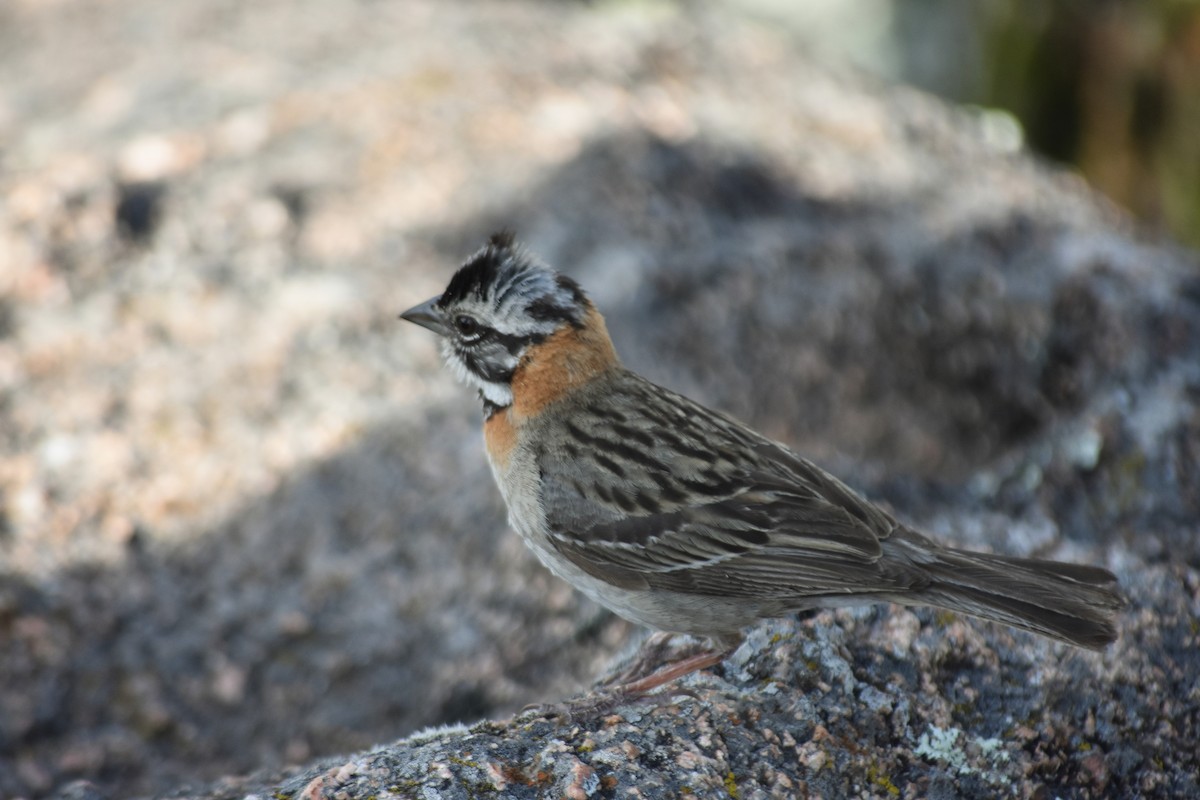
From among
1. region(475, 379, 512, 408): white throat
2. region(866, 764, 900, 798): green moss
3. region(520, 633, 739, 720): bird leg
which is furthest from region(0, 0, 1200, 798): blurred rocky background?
region(475, 379, 512, 408): white throat

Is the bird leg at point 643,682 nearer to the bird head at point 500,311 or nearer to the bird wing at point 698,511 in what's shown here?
the bird wing at point 698,511

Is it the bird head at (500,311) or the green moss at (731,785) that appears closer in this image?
the green moss at (731,785)

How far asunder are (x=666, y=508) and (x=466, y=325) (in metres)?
1.18

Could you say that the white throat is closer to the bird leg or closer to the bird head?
the bird head

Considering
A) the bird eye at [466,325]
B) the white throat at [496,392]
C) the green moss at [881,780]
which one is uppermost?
the bird eye at [466,325]

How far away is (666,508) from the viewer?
4.35 m

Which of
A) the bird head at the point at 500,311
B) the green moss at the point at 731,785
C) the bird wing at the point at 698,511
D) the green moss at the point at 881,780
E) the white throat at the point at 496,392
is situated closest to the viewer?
the green moss at the point at 731,785

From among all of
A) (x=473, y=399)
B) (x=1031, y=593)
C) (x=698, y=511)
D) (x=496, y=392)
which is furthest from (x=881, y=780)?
(x=473, y=399)

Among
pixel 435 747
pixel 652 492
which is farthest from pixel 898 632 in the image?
pixel 435 747

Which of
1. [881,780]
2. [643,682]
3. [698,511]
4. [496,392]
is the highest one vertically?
[496,392]

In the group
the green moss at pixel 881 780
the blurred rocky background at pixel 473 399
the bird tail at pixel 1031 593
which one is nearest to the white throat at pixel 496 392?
the blurred rocky background at pixel 473 399

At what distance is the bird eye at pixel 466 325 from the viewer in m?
4.82

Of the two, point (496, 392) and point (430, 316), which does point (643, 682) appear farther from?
point (430, 316)

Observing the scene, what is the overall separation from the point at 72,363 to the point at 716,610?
13.1 ft
